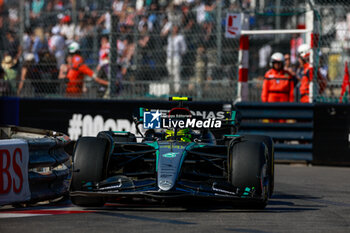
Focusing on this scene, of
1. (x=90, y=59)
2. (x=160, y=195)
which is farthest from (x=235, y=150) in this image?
(x=90, y=59)

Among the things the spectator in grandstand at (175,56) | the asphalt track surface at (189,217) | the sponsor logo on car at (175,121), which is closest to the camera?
the asphalt track surface at (189,217)

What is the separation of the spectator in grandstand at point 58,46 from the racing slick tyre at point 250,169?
747 centimetres

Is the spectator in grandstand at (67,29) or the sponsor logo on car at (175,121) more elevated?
the spectator in grandstand at (67,29)

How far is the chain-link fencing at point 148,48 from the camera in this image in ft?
43.7

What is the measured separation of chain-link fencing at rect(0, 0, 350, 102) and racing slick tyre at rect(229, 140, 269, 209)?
6.03m

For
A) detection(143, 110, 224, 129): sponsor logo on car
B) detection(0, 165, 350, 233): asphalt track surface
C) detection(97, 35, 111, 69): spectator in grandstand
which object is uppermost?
detection(97, 35, 111, 69): spectator in grandstand

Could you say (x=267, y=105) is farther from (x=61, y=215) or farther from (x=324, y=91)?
(x=61, y=215)

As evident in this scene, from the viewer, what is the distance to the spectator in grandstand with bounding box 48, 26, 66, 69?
1421 cm

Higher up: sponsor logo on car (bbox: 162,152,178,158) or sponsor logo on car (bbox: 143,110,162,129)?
sponsor logo on car (bbox: 143,110,162,129)

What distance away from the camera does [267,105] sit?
44.7 ft

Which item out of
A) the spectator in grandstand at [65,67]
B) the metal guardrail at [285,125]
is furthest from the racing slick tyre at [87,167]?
the spectator in grandstand at [65,67]

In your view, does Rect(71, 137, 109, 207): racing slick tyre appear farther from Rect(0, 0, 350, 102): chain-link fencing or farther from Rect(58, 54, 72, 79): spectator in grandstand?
Rect(58, 54, 72, 79): spectator in grandstand

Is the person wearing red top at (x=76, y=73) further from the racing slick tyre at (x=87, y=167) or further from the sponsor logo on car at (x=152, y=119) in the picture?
the racing slick tyre at (x=87, y=167)

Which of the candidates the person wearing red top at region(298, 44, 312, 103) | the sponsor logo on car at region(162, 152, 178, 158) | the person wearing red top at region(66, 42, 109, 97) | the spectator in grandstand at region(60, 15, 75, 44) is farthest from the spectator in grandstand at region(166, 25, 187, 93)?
the sponsor logo on car at region(162, 152, 178, 158)
